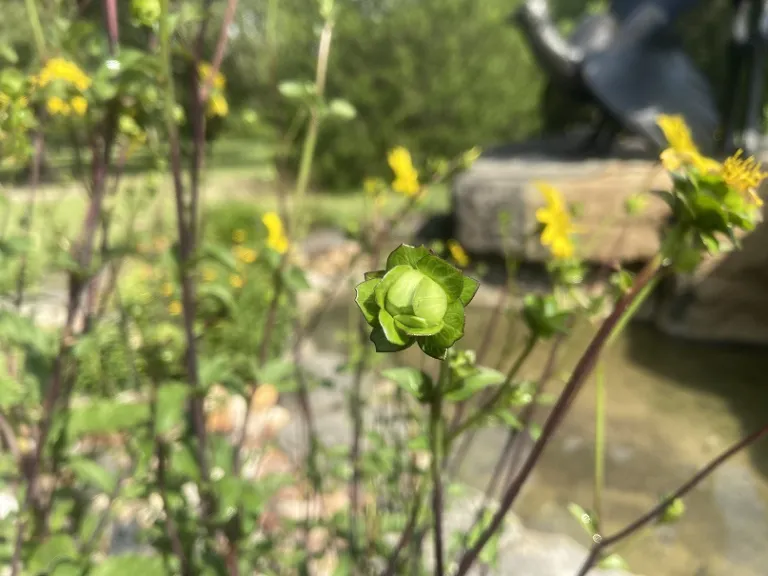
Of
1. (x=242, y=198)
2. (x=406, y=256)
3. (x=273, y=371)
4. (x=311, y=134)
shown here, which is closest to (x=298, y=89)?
(x=311, y=134)

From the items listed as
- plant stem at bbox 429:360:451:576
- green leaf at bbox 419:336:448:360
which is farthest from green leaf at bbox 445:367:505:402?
green leaf at bbox 419:336:448:360

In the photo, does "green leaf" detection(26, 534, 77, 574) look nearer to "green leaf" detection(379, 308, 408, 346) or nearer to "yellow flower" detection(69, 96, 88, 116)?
"yellow flower" detection(69, 96, 88, 116)

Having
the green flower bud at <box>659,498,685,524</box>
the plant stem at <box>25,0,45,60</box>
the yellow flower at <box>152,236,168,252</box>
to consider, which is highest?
the yellow flower at <box>152,236,168,252</box>

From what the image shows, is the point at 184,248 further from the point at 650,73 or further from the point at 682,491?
the point at 650,73

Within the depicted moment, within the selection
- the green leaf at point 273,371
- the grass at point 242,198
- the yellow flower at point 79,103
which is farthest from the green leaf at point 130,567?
the grass at point 242,198

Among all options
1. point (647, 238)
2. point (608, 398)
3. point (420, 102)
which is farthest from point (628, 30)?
point (420, 102)

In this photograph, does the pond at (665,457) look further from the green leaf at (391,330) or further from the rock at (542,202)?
the green leaf at (391,330)

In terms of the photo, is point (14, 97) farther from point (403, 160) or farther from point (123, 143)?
point (403, 160)
